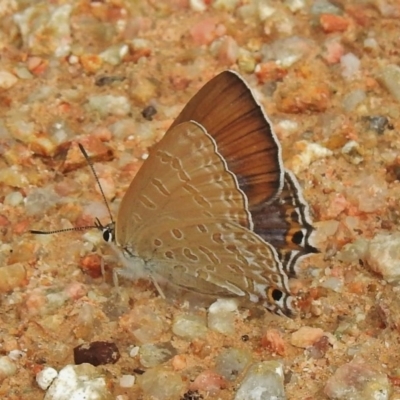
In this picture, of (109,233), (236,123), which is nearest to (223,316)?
(109,233)

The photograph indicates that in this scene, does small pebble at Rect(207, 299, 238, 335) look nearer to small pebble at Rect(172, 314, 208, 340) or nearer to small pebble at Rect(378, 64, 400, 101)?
small pebble at Rect(172, 314, 208, 340)

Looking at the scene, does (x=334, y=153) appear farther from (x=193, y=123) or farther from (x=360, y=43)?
(x=193, y=123)

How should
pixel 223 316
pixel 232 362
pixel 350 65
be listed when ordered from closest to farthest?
pixel 232 362, pixel 223 316, pixel 350 65

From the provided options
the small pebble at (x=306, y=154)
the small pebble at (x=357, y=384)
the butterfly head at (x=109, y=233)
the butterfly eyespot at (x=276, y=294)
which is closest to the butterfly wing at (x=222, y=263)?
the butterfly eyespot at (x=276, y=294)

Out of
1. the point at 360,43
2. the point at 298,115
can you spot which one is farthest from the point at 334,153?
the point at 360,43

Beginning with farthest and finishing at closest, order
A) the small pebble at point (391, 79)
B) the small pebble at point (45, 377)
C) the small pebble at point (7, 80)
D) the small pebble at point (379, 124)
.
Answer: the small pebble at point (7, 80), the small pebble at point (391, 79), the small pebble at point (379, 124), the small pebble at point (45, 377)

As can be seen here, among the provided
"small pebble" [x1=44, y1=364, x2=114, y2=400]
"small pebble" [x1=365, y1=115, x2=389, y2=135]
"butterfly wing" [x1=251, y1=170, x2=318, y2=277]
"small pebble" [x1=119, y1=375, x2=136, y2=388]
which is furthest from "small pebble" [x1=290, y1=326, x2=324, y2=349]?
→ "small pebble" [x1=365, y1=115, x2=389, y2=135]

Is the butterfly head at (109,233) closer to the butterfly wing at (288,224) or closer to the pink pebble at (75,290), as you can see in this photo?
the pink pebble at (75,290)

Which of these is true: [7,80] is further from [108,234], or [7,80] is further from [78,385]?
[78,385]
